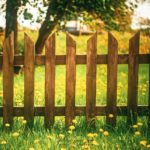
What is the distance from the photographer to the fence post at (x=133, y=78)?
421cm

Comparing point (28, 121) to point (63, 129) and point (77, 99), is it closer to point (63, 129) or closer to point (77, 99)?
point (63, 129)

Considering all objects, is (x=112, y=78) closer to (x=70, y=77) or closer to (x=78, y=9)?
(x=70, y=77)

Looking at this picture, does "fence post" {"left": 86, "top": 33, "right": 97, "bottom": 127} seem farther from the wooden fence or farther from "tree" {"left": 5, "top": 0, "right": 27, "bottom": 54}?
"tree" {"left": 5, "top": 0, "right": 27, "bottom": 54}

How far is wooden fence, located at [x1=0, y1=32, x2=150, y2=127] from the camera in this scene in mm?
4133

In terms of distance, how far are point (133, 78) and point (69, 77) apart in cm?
78

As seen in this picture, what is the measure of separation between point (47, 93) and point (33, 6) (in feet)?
16.1

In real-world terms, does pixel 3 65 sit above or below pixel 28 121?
above

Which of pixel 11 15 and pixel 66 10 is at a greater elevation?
pixel 66 10

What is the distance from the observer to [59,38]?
1997 cm

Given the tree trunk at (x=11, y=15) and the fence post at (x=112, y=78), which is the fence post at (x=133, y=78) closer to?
the fence post at (x=112, y=78)

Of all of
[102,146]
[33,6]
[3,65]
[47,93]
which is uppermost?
[33,6]

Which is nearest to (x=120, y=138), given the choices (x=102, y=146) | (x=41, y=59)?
(x=102, y=146)

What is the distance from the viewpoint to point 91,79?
166 inches

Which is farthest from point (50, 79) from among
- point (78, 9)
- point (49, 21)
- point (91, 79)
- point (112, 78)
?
point (78, 9)
